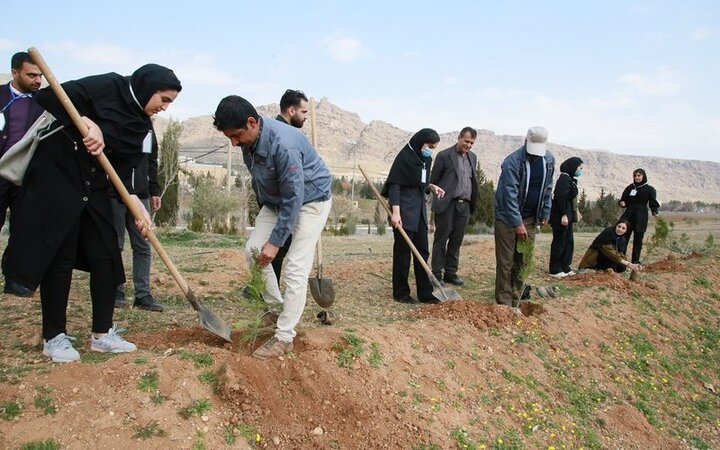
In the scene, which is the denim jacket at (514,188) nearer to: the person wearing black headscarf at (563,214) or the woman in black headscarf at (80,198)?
the person wearing black headscarf at (563,214)

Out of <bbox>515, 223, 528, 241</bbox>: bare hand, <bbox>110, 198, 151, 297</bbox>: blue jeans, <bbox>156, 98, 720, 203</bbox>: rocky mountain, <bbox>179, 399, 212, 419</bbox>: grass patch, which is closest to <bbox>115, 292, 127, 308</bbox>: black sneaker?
<bbox>110, 198, 151, 297</bbox>: blue jeans

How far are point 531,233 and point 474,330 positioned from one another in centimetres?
174

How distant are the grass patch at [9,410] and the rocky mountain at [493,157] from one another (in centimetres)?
10200

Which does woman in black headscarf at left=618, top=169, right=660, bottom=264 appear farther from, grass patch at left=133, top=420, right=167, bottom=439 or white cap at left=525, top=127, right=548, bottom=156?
grass patch at left=133, top=420, right=167, bottom=439

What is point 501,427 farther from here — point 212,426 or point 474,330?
point 212,426

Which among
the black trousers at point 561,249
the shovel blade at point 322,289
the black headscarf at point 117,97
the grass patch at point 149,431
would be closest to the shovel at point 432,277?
the shovel blade at point 322,289

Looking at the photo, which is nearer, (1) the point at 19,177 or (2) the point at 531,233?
(1) the point at 19,177

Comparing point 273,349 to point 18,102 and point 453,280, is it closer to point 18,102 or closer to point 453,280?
point 18,102

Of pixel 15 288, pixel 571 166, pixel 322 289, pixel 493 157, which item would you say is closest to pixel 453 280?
pixel 571 166

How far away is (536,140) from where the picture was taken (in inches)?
229

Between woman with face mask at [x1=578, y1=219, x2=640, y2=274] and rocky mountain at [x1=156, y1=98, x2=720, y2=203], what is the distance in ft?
313

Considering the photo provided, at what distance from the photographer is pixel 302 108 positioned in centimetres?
528

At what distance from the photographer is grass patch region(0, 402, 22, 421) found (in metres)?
2.84

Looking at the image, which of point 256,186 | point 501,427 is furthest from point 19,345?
point 501,427
